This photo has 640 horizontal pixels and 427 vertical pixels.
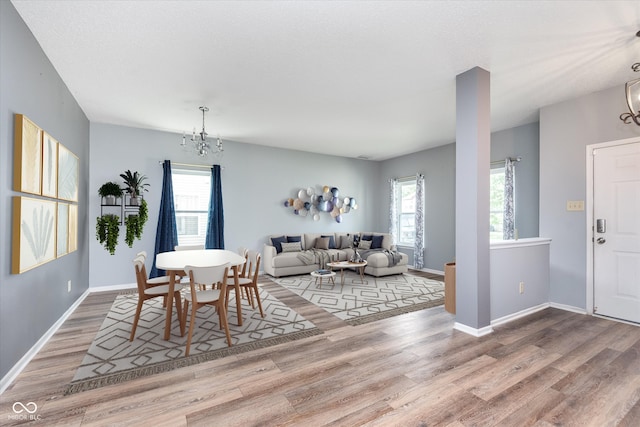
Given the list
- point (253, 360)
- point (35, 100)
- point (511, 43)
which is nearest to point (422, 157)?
point (511, 43)

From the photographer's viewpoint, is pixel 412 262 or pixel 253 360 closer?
pixel 253 360

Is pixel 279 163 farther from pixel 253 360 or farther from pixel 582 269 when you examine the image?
pixel 582 269

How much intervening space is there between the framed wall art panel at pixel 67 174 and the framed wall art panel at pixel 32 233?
1.26ft

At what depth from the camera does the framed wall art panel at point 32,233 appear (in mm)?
2205

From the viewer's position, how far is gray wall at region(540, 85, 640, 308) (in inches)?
138

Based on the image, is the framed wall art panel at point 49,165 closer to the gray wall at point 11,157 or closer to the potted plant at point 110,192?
the gray wall at point 11,157

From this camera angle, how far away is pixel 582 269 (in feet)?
12.1

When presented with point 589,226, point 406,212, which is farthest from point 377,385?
point 406,212

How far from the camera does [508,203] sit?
16.4ft

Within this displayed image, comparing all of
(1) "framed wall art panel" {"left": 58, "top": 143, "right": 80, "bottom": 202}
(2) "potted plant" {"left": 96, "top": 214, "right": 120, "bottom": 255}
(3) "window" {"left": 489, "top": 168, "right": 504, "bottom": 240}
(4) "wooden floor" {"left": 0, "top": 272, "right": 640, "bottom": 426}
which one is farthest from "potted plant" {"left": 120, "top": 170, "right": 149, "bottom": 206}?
(3) "window" {"left": 489, "top": 168, "right": 504, "bottom": 240}

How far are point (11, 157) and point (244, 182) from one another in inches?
161

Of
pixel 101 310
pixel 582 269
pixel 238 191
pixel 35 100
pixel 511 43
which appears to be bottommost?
pixel 101 310

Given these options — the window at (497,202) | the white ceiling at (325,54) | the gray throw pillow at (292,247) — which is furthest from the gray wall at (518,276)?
the gray throw pillow at (292,247)

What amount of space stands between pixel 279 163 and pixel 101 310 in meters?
4.25
